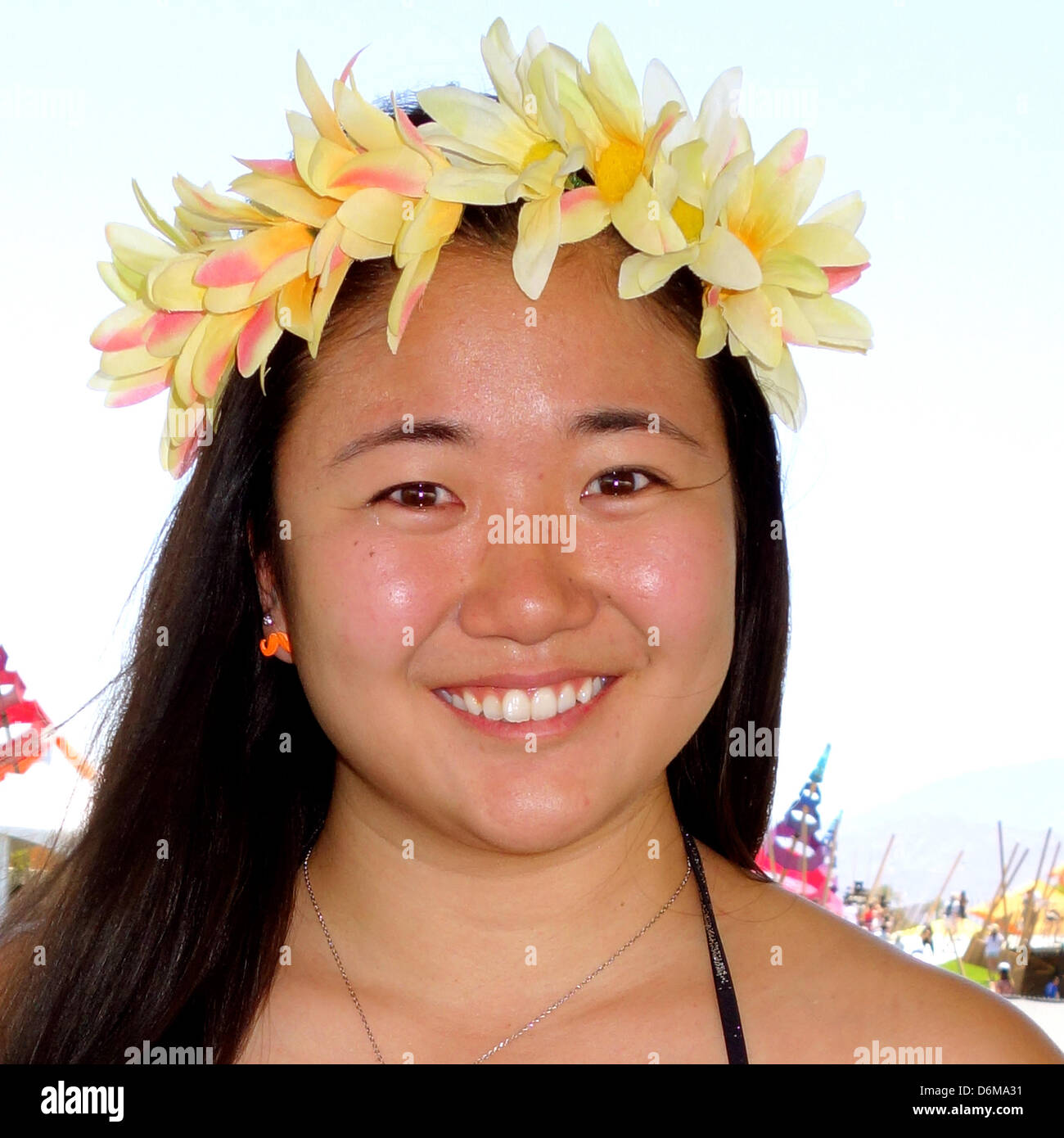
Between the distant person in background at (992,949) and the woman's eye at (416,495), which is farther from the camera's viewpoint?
the distant person in background at (992,949)

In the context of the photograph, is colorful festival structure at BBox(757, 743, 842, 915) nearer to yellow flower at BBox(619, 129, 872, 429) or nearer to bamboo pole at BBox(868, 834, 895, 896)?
bamboo pole at BBox(868, 834, 895, 896)

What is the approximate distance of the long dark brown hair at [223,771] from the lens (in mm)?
2057

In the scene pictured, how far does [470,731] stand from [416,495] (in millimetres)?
318

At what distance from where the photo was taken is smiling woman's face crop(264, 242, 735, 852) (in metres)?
1.80

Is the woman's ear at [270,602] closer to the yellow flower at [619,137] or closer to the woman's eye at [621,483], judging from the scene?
the woman's eye at [621,483]

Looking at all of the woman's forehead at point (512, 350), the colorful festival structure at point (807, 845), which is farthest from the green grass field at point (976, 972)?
the woman's forehead at point (512, 350)

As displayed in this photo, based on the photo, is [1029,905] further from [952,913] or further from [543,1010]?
[543,1010]

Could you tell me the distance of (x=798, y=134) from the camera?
6.37 ft

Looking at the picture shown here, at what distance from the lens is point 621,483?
1.86 metres

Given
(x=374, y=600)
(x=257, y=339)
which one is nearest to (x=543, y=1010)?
(x=374, y=600)

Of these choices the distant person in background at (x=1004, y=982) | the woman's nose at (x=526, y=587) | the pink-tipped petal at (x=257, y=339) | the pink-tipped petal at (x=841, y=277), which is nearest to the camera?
the woman's nose at (x=526, y=587)

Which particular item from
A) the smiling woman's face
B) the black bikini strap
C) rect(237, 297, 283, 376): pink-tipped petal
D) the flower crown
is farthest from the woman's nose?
the black bikini strap

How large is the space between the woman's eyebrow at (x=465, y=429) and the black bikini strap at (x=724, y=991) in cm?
72
